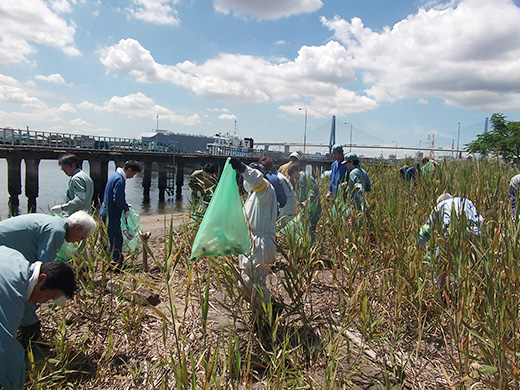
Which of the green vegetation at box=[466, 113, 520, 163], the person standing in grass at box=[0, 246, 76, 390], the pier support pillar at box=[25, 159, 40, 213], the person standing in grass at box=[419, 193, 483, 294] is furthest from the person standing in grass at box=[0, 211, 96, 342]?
the pier support pillar at box=[25, 159, 40, 213]

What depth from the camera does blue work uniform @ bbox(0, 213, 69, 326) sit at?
2.48 m

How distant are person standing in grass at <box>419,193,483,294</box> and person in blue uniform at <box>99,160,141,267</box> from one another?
3.21m

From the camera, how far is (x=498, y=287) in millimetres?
1879

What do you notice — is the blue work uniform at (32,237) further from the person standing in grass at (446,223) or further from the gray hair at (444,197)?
the gray hair at (444,197)

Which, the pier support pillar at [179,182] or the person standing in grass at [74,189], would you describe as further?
the pier support pillar at [179,182]

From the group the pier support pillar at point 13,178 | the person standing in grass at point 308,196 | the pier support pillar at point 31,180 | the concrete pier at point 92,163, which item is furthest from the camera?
the pier support pillar at point 31,180

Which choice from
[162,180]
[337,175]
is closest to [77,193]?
[337,175]

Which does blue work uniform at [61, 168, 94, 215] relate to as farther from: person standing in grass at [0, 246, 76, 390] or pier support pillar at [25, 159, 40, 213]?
pier support pillar at [25, 159, 40, 213]

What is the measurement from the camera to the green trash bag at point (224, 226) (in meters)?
2.54

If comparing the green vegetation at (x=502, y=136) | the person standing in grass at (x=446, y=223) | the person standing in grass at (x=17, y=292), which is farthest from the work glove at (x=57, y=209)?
the green vegetation at (x=502, y=136)

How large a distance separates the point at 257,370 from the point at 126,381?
860mm

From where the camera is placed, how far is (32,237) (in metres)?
2.53

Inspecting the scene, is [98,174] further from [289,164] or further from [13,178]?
[289,164]

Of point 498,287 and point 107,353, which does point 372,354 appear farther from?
point 107,353
